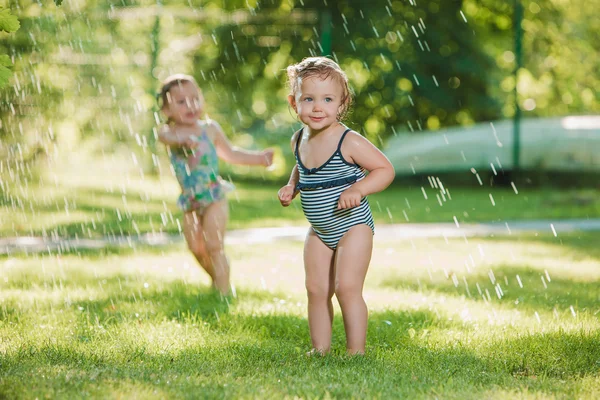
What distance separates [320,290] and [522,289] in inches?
92.6

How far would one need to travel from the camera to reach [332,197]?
3.99m

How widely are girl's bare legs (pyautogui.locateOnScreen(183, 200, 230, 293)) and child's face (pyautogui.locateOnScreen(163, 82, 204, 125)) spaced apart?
0.65m

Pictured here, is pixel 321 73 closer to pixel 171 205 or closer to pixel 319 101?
pixel 319 101

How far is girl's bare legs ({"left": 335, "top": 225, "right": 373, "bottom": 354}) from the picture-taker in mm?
3920

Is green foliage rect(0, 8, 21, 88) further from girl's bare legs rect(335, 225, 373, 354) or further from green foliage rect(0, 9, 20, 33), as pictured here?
girl's bare legs rect(335, 225, 373, 354)

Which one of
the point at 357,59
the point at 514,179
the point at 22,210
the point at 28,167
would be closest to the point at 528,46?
the point at 357,59

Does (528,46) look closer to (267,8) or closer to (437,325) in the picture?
(267,8)

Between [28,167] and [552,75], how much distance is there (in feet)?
49.4

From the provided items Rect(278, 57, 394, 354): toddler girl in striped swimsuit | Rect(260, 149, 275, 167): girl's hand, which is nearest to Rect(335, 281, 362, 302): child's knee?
Rect(278, 57, 394, 354): toddler girl in striped swimsuit

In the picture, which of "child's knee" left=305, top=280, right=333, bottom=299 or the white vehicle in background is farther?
the white vehicle in background

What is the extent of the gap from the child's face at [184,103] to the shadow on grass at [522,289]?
187 centimetres

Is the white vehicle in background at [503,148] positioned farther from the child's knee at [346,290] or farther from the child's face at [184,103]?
the child's knee at [346,290]

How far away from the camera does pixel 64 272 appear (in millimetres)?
6441

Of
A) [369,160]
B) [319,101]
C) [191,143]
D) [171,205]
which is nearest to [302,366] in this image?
[369,160]
